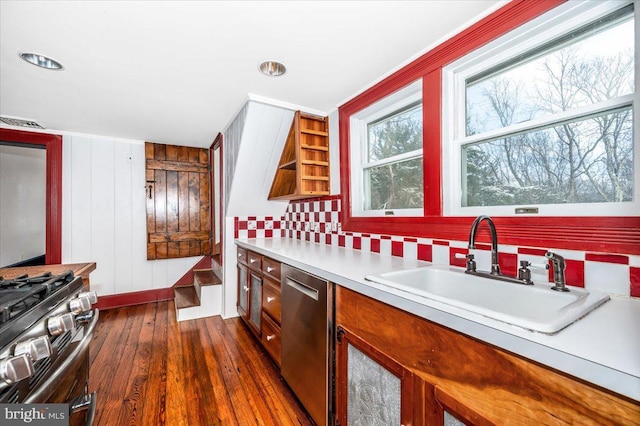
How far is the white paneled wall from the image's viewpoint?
10.0 ft

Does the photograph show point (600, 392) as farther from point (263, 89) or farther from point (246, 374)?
point (263, 89)

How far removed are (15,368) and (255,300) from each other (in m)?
1.72

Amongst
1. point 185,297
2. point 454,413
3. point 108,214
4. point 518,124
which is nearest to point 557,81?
point 518,124

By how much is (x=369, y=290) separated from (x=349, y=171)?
126cm

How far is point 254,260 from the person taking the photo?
7.47 feet

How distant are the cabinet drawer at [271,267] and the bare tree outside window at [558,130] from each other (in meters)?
1.24

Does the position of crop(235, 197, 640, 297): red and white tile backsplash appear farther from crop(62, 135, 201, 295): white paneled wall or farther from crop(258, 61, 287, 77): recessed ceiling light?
crop(62, 135, 201, 295): white paneled wall

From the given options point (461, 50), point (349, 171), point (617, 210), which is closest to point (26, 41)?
point (349, 171)

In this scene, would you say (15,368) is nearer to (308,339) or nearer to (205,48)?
(308,339)

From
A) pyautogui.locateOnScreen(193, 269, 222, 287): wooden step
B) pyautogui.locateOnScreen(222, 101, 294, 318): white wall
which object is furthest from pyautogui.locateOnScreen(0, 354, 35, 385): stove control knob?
pyautogui.locateOnScreen(193, 269, 222, 287): wooden step

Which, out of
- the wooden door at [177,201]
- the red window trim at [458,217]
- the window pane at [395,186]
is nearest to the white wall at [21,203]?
the wooden door at [177,201]

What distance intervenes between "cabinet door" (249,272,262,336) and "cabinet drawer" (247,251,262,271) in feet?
0.21

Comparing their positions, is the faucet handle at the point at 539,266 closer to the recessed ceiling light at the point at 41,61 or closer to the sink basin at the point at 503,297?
the sink basin at the point at 503,297

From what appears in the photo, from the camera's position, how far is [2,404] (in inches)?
23.4
